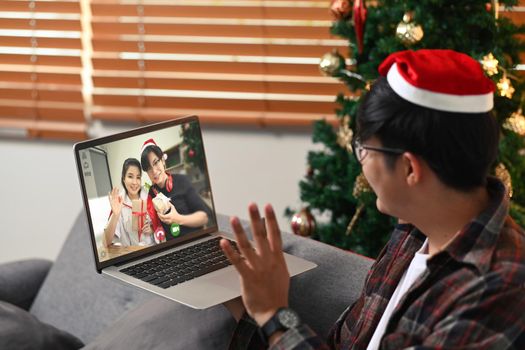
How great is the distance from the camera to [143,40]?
315 cm

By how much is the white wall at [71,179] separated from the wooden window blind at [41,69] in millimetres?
77

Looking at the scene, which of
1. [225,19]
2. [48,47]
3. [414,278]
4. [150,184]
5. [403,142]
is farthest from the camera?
[48,47]

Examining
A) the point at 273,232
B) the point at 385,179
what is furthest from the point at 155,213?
the point at 385,179

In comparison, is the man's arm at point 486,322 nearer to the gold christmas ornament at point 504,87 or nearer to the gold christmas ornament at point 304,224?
the gold christmas ornament at point 504,87

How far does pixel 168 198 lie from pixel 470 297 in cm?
81

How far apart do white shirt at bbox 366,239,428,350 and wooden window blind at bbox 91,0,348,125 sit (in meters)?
1.52

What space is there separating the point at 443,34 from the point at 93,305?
113 cm

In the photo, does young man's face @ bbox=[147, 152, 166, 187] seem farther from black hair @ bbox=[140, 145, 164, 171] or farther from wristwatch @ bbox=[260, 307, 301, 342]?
wristwatch @ bbox=[260, 307, 301, 342]

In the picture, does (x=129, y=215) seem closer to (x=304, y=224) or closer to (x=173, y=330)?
(x=173, y=330)

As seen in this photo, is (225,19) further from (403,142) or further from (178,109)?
(403,142)

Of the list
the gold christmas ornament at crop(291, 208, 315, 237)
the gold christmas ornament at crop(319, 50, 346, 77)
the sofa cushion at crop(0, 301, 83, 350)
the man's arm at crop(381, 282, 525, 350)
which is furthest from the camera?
the gold christmas ornament at crop(291, 208, 315, 237)

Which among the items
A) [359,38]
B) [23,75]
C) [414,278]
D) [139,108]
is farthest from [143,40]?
[414,278]

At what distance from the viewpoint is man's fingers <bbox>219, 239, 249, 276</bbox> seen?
1.36 m

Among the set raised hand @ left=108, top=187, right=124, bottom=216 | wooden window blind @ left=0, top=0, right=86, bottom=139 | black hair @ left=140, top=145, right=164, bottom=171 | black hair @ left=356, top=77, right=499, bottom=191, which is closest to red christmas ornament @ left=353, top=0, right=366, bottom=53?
black hair @ left=140, top=145, right=164, bottom=171
